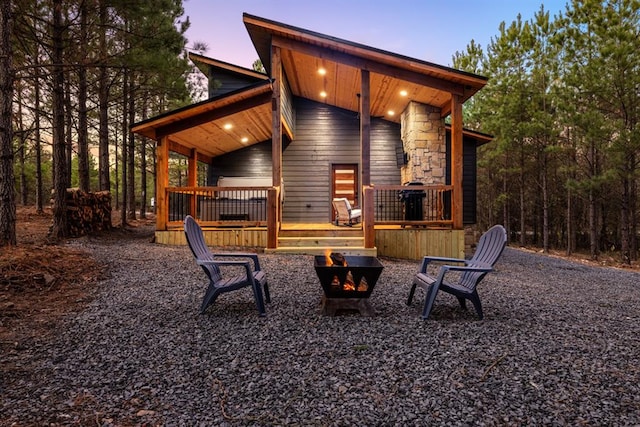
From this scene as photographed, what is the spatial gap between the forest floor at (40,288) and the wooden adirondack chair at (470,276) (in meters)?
3.25

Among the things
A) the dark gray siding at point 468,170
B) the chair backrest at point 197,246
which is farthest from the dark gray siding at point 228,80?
the chair backrest at point 197,246

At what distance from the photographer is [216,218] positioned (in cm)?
891

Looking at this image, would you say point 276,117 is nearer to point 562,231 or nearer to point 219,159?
point 219,159

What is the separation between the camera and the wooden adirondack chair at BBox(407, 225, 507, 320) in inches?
133

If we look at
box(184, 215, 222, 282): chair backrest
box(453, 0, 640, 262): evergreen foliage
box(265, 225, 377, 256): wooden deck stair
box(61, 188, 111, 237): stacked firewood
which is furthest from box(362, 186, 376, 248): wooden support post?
box(453, 0, 640, 262): evergreen foliage

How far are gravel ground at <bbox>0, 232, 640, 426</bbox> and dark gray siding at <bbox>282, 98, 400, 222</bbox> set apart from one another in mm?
6991

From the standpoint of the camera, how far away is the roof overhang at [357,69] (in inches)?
274

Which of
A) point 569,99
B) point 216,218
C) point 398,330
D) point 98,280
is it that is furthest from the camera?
point 569,99

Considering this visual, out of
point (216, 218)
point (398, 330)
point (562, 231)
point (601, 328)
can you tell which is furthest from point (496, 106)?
point (398, 330)

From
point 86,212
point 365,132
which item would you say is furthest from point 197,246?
point 86,212

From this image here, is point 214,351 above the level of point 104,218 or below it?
below

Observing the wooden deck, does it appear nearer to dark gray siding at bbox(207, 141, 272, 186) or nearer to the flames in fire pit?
the flames in fire pit

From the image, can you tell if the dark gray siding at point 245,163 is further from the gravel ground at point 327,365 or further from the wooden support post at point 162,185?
the gravel ground at point 327,365

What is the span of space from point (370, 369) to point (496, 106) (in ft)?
48.1
